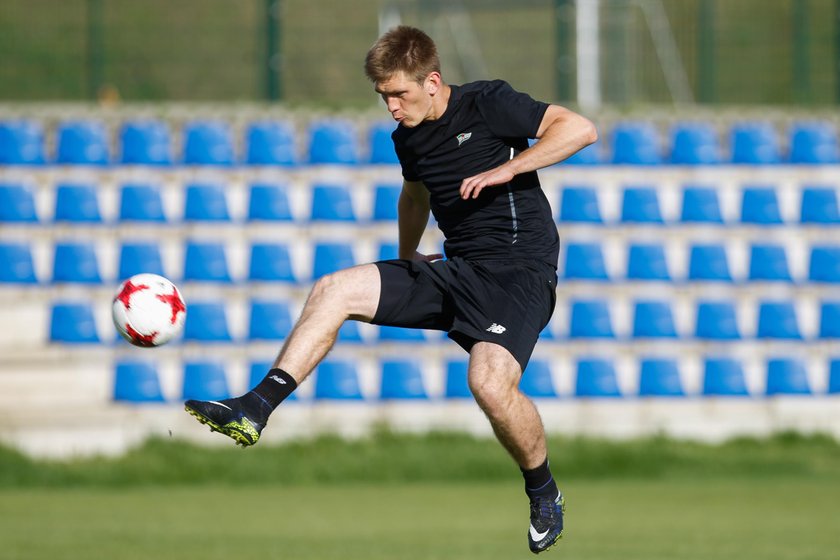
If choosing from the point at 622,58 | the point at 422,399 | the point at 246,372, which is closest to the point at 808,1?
the point at 622,58

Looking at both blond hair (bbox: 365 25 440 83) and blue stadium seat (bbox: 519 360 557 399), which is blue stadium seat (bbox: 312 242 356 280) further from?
blond hair (bbox: 365 25 440 83)

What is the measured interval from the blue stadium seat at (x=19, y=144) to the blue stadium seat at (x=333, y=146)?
115 inches

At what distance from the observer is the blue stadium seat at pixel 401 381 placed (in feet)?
51.5

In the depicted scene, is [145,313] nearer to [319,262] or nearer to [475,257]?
[475,257]

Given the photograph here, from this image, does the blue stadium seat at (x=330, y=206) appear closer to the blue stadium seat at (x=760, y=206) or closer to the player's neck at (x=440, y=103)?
the blue stadium seat at (x=760, y=206)

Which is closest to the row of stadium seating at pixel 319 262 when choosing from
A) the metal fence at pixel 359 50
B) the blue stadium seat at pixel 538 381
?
the blue stadium seat at pixel 538 381

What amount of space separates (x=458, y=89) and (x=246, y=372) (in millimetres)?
8333

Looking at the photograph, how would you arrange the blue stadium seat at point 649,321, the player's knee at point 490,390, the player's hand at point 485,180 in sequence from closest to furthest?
the player's hand at point 485,180 → the player's knee at point 490,390 → the blue stadium seat at point 649,321

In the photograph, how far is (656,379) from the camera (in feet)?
52.6

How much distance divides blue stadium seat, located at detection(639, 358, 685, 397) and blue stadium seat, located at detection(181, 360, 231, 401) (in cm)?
452

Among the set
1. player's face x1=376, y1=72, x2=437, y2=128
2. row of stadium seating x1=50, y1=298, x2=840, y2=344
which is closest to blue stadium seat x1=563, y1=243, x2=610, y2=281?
row of stadium seating x1=50, y1=298, x2=840, y2=344

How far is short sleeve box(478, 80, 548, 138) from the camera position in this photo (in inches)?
296

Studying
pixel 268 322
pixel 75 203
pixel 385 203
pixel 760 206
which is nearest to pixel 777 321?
pixel 760 206

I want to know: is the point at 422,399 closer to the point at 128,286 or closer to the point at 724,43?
the point at 724,43
